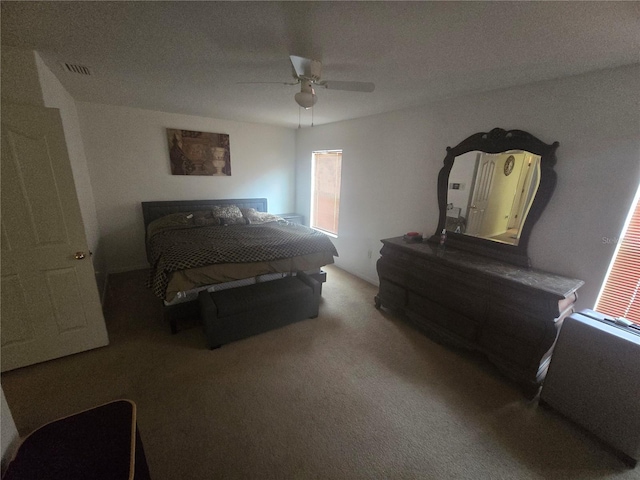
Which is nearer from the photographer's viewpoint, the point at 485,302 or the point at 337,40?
the point at 337,40

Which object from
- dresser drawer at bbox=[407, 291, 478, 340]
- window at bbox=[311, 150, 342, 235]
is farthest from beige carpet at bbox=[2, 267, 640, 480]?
window at bbox=[311, 150, 342, 235]

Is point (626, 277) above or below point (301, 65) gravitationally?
below

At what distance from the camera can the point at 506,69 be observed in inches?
72.8

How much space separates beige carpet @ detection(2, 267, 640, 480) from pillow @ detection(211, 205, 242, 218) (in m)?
1.88

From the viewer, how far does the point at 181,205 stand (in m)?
4.15

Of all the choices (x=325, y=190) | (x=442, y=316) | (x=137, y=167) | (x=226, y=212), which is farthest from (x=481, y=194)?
(x=137, y=167)

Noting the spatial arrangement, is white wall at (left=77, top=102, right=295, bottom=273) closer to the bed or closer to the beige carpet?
the bed

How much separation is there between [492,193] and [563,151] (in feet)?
1.89

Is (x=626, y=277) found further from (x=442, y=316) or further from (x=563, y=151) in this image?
(x=442, y=316)

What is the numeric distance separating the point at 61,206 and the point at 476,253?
3.63 meters

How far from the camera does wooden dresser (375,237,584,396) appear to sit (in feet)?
6.05

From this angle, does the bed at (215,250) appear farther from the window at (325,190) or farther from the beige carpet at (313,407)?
the window at (325,190)

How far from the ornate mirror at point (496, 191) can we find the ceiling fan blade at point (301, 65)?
1.79m

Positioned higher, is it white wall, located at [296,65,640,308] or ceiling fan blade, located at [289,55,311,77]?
ceiling fan blade, located at [289,55,311,77]
